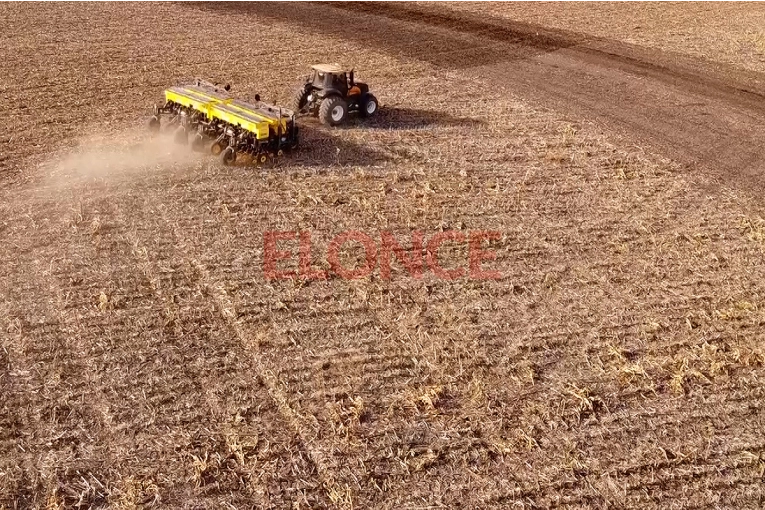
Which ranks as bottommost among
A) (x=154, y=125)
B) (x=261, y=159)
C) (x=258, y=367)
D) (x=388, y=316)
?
(x=258, y=367)

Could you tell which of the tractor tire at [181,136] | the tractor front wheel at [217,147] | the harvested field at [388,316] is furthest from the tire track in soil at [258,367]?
the tractor tire at [181,136]

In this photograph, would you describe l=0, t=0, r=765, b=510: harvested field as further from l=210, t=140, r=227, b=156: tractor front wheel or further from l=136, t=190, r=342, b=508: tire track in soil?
l=210, t=140, r=227, b=156: tractor front wheel

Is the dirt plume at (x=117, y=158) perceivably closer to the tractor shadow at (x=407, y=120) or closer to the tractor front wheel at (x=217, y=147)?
the tractor front wheel at (x=217, y=147)

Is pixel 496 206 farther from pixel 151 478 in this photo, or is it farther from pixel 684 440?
pixel 151 478

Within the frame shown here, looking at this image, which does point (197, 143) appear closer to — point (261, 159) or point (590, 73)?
point (261, 159)

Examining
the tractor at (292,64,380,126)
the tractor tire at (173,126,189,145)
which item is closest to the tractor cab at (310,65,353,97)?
the tractor at (292,64,380,126)

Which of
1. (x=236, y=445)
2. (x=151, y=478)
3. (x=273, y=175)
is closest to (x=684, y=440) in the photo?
(x=236, y=445)

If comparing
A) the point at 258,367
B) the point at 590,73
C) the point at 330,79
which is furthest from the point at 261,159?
the point at 590,73

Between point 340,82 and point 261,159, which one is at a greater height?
point 340,82
